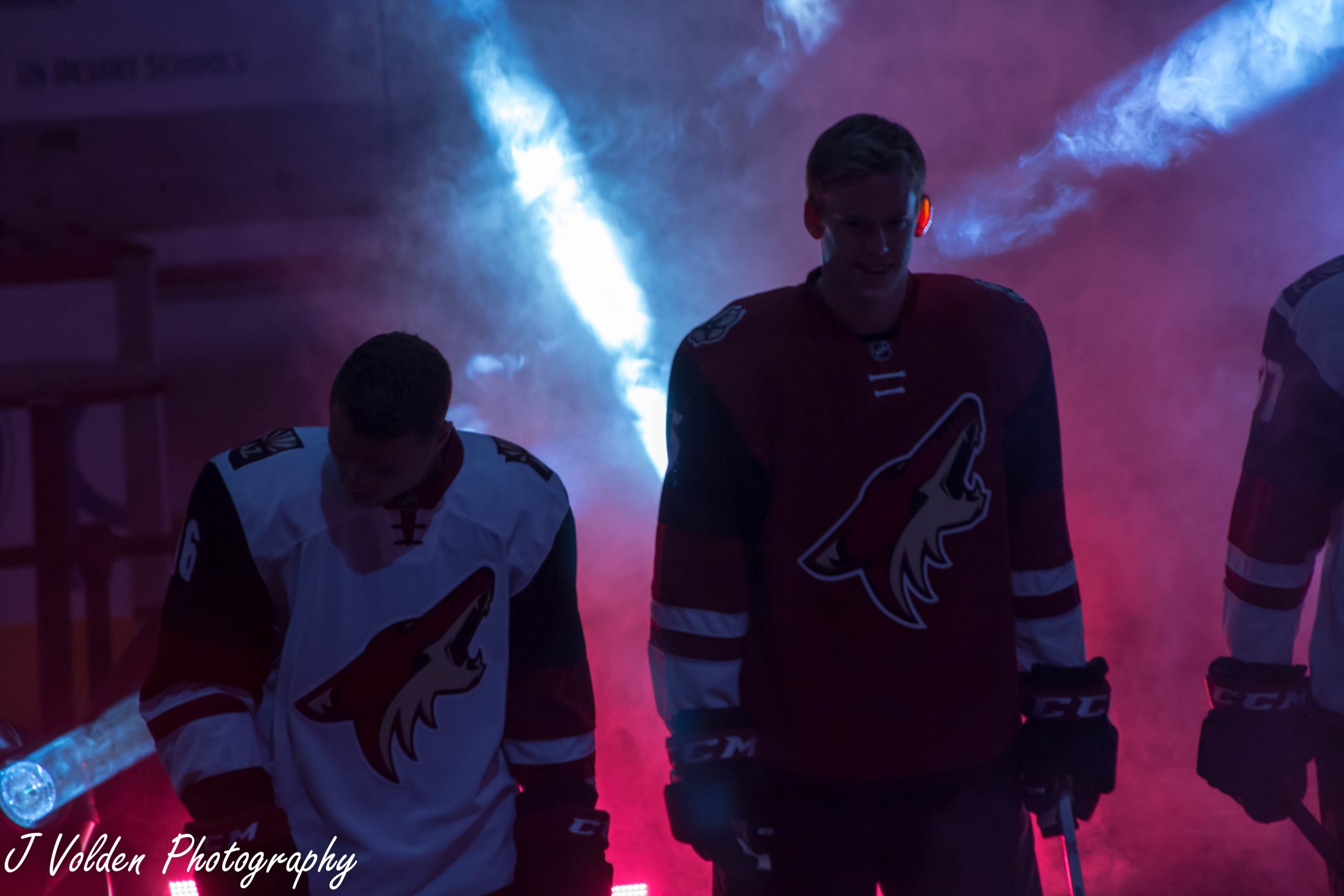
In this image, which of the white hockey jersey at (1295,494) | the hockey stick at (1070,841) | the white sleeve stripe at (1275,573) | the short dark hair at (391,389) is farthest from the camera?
the white sleeve stripe at (1275,573)

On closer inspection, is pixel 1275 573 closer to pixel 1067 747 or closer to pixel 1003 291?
pixel 1067 747

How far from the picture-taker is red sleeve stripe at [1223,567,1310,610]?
6.26 feet

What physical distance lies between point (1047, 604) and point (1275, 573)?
49 cm

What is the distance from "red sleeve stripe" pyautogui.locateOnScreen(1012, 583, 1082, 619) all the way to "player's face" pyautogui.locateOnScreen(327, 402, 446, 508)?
1000 millimetres

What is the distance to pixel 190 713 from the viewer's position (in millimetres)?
1479

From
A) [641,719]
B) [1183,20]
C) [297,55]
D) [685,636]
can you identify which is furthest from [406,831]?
[1183,20]

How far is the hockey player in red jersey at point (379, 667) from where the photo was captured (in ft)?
4.83

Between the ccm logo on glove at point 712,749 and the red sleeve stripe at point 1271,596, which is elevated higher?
the red sleeve stripe at point 1271,596

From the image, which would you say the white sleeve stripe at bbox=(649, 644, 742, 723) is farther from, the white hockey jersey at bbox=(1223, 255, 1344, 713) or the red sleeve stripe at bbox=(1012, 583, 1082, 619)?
the white hockey jersey at bbox=(1223, 255, 1344, 713)

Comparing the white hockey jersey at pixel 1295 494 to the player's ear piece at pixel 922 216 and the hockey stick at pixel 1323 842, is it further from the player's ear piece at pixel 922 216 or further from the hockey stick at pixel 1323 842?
the player's ear piece at pixel 922 216

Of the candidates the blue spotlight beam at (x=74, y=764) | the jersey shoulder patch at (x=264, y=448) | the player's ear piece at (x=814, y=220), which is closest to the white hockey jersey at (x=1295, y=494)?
the player's ear piece at (x=814, y=220)

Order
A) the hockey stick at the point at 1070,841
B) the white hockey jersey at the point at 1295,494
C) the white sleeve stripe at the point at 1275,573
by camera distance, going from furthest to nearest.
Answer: the white sleeve stripe at the point at 1275,573
the white hockey jersey at the point at 1295,494
the hockey stick at the point at 1070,841

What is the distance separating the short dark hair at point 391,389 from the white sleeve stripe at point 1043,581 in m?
1.00

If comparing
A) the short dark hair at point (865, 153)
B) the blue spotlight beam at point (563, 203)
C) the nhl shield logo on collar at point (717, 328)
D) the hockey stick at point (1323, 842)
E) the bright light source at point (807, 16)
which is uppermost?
the bright light source at point (807, 16)
